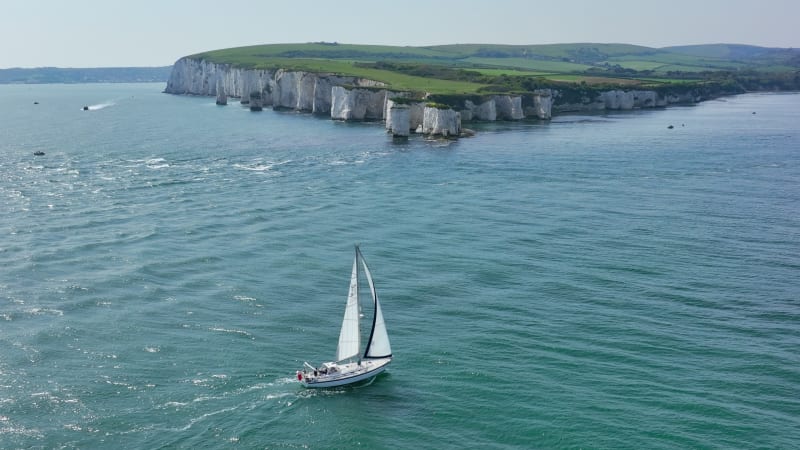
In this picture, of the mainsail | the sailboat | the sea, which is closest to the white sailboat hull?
the sailboat

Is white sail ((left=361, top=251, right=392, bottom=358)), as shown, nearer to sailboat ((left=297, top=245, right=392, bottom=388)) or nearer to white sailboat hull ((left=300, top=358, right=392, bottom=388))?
sailboat ((left=297, top=245, right=392, bottom=388))

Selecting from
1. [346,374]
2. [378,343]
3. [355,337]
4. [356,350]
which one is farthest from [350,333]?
[346,374]

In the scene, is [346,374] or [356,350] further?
[356,350]

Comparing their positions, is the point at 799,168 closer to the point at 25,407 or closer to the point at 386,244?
the point at 386,244

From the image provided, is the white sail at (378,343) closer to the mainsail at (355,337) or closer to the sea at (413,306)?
the mainsail at (355,337)

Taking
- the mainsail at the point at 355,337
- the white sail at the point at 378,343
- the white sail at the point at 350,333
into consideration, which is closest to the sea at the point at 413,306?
the white sail at the point at 378,343

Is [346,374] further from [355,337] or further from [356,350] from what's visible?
[355,337]
